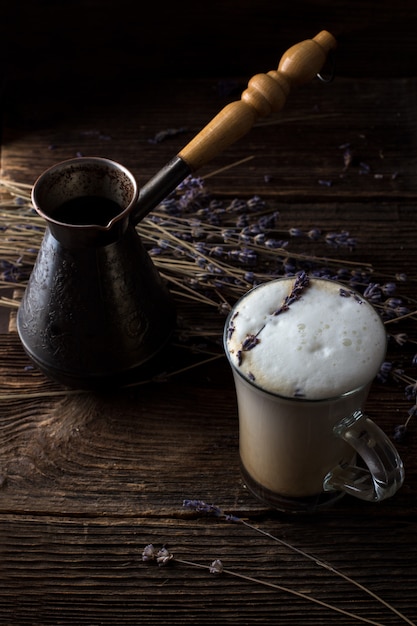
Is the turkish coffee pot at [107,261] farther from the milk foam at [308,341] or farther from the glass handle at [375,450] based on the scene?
the glass handle at [375,450]

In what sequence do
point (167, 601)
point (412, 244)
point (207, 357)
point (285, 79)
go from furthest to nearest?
point (412, 244) < point (207, 357) < point (285, 79) < point (167, 601)

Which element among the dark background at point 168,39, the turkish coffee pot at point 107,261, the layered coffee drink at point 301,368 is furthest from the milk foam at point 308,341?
the dark background at point 168,39

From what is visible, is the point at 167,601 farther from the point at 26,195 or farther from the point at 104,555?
the point at 26,195

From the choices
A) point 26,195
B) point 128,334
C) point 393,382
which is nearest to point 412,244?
point 393,382

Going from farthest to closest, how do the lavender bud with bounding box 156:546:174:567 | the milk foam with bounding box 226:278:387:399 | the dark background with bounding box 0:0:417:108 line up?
the dark background with bounding box 0:0:417:108, the lavender bud with bounding box 156:546:174:567, the milk foam with bounding box 226:278:387:399

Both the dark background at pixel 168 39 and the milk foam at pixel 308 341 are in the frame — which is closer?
the milk foam at pixel 308 341

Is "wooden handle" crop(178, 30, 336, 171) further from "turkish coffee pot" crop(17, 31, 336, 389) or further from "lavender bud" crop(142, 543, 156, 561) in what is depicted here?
"lavender bud" crop(142, 543, 156, 561)

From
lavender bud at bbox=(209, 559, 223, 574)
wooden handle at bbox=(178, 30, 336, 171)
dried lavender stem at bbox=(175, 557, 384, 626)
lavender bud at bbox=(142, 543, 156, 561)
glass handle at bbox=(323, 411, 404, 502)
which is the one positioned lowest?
dried lavender stem at bbox=(175, 557, 384, 626)

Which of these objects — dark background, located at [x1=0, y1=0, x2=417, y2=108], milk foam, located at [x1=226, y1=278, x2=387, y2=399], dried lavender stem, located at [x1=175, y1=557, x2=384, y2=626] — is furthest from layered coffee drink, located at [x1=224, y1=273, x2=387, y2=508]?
dark background, located at [x1=0, y1=0, x2=417, y2=108]
